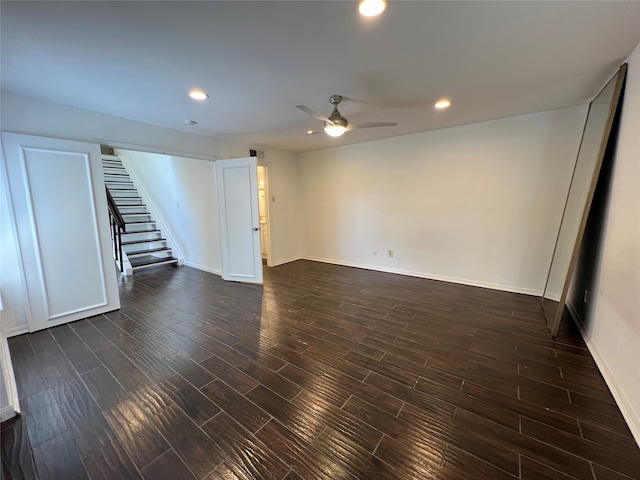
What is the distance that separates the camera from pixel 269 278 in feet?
15.0

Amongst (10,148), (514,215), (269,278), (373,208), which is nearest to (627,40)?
(514,215)

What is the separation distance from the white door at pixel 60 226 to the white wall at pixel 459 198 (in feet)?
12.4

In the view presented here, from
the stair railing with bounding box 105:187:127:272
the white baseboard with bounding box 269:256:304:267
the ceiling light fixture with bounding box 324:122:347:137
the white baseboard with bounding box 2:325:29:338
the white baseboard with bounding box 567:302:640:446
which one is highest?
the ceiling light fixture with bounding box 324:122:347:137

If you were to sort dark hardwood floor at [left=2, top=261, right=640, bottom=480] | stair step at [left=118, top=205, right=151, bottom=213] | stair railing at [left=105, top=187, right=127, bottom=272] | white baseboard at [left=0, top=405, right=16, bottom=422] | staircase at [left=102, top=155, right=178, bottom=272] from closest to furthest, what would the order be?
dark hardwood floor at [left=2, top=261, right=640, bottom=480] < white baseboard at [left=0, top=405, right=16, bottom=422] < stair railing at [left=105, top=187, right=127, bottom=272] < staircase at [left=102, top=155, right=178, bottom=272] < stair step at [left=118, top=205, right=151, bottom=213]

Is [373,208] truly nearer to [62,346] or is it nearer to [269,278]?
[269,278]

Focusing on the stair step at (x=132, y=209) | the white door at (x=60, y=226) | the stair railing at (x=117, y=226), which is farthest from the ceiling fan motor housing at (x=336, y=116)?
the stair step at (x=132, y=209)

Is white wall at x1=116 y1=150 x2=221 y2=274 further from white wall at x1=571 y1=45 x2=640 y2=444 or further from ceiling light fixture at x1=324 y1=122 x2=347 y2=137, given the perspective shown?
white wall at x1=571 y1=45 x2=640 y2=444

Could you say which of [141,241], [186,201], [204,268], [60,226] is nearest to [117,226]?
[141,241]

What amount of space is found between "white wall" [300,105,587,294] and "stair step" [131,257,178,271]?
3579 millimetres

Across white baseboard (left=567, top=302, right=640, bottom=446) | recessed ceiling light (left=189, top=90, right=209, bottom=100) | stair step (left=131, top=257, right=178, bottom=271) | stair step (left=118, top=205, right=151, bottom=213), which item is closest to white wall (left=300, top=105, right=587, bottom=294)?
Result: white baseboard (left=567, top=302, right=640, bottom=446)

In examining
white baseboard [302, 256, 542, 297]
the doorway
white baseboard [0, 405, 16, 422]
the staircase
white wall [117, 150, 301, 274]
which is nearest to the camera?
white baseboard [0, 405, 16, 422]

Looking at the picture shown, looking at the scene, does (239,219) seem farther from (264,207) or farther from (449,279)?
(449,279)

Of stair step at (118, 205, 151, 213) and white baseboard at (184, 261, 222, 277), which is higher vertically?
stair step at (118, 205, 151, 213)

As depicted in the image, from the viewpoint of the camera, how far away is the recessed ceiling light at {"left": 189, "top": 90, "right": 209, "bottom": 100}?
248 cm
